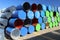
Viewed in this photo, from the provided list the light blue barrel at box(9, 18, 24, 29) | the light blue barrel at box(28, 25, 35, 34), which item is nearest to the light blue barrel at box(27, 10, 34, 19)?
the light blue barrel at box(28, 25, 35, 34)

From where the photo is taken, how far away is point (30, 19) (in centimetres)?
757

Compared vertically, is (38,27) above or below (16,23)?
below

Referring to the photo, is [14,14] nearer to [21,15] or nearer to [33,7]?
[21,15]

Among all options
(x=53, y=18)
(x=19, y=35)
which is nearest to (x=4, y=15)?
(x=19, y=35)

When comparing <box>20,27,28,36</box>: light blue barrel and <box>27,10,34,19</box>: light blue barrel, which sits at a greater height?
<box>27,10,34,19</box>: light blue barrel

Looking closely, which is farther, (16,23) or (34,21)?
(34,21)

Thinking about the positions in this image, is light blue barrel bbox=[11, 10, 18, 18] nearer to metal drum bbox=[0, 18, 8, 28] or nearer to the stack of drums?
the stack of drums

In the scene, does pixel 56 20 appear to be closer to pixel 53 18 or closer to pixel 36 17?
pixel 53 18

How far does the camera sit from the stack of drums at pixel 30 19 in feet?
21.5

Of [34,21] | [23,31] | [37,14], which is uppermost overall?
[37,14]

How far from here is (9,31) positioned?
6371mm

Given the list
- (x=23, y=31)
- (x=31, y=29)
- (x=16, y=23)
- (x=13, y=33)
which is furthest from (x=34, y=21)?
(x=13, y=33)

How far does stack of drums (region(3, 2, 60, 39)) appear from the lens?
6.56m

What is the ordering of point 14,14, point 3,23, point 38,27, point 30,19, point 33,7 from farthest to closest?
point 38,27, point 33,7, point 30,19, point 14,14, point 3,23
